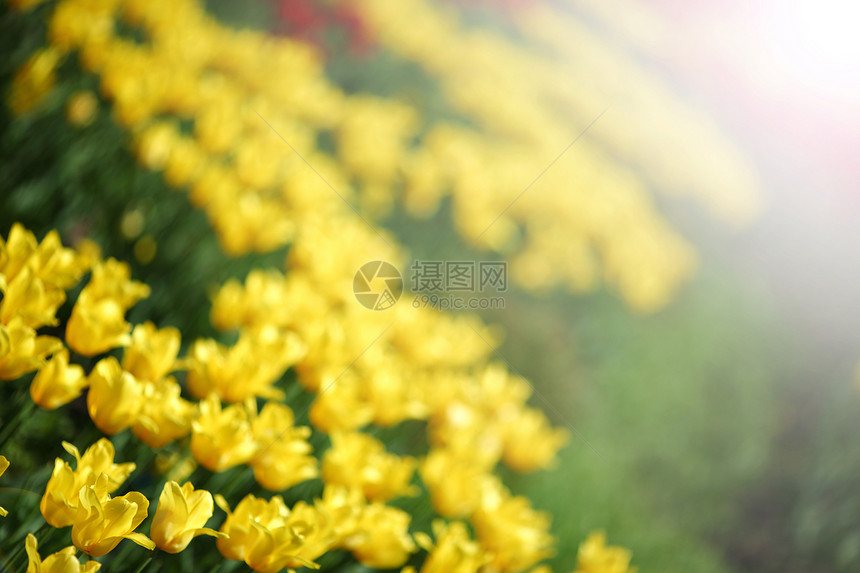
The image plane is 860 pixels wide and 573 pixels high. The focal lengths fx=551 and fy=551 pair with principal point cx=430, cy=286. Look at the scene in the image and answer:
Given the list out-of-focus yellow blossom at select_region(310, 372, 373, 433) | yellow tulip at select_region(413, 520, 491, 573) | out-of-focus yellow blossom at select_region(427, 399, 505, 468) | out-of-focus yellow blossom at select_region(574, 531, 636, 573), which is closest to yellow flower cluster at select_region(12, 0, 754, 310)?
out-of-focus yellow blossom at select_region(310, 372, 373, 433)

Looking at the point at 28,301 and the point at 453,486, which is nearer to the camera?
the point at 28,301

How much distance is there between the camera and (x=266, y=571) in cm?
96

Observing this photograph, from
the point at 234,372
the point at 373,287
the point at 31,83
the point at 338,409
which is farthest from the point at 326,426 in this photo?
the point at 31,83

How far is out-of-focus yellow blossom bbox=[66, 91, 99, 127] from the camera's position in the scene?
1915mm

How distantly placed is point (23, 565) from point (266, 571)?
398 millimetres

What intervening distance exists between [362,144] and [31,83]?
1639 mm

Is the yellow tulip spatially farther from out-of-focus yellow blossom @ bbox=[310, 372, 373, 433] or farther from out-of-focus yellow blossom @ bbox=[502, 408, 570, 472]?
out-of-focus yellow blossom @ bbox=[502, 408, 570, 472]

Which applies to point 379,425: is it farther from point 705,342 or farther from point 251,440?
point 705,342

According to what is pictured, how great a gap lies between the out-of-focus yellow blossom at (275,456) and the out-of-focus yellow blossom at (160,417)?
143 mm

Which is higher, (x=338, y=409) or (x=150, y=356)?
(x=338, y=409)

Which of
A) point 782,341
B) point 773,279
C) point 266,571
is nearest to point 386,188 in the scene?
point 266,571

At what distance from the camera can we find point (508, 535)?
1346mm

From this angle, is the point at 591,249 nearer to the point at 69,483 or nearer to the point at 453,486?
the point at 453,486

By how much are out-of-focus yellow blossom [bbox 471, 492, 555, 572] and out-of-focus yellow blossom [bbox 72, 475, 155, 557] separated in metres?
0.83
